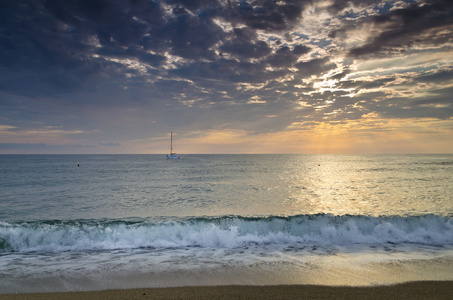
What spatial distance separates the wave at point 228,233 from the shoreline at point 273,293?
4.86 meters

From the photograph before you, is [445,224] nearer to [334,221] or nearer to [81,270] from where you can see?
[334,221]

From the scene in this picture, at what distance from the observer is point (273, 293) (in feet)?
21.1

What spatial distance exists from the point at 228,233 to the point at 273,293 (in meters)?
6.35

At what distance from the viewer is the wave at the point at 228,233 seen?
38.7ft

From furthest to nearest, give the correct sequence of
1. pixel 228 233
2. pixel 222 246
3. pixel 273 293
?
pixel 228 233, pixel 222 246, pixel 273 293

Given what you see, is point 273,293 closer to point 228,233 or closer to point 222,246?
point 222,246

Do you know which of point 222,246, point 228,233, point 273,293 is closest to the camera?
point 273,293

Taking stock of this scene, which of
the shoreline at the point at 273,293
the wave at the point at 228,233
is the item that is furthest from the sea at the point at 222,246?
the shoreline at the point at 273,293

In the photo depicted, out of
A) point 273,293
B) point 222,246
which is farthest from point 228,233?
point 273,293

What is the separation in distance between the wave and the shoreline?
4860 mm

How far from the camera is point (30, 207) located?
20.2 m

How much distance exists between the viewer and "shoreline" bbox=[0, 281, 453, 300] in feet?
20.5

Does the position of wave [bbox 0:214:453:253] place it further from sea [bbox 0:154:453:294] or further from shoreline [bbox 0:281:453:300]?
shoreline [bbox 0:281:453:300]

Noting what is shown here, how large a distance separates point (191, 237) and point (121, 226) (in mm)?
3870
